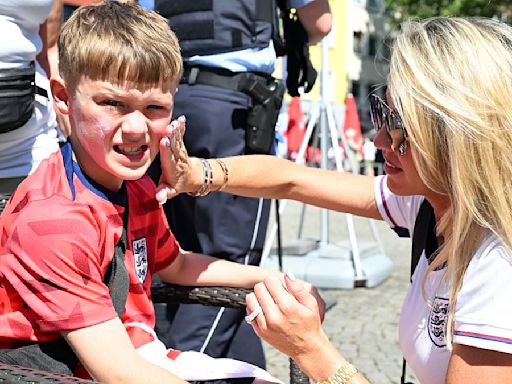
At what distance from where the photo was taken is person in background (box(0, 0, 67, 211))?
228 centimetres

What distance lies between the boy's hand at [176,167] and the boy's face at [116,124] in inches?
2.9

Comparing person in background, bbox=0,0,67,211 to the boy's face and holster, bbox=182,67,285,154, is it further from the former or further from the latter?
holster, bbox=182,67,285,154

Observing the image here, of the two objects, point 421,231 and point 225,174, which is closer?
point 421,231

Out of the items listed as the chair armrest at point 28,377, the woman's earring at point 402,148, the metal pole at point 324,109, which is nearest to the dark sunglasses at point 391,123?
the woman's earring at point 402,148

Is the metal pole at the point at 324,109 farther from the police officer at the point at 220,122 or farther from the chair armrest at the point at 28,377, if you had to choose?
the chair armrest at the point at 28,377

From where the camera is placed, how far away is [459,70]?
5.83 feet

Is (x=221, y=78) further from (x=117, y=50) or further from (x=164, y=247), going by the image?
(x=117, y=50)

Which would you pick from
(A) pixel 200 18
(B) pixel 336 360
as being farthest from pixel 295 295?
(A) pixel 200 18

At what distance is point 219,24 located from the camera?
9.94ft

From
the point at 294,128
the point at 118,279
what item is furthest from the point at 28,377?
the point at 294,128

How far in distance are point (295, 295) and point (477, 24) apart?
2.44ft

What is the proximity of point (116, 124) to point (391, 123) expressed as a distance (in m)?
0.62

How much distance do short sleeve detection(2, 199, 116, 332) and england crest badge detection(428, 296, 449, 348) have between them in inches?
28.8

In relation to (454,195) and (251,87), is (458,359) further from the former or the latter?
(251,87)
